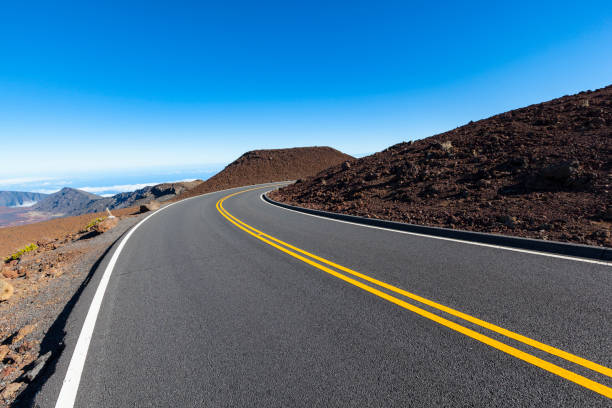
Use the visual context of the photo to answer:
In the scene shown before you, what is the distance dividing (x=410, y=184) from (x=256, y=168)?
4078cm

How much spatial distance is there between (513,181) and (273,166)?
4461cm

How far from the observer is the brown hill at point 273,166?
1786 inches

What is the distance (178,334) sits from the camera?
3275 mm

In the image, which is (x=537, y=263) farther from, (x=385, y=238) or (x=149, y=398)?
(x=149, y=398)

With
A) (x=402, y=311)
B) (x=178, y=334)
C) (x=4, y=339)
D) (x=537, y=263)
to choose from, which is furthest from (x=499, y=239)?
(x=4, y=339)

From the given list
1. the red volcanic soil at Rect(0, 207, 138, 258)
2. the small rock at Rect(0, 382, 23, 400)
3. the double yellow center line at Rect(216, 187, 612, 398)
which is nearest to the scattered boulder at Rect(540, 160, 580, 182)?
the double yellow center line at Rect(216, 187, 612, 398)

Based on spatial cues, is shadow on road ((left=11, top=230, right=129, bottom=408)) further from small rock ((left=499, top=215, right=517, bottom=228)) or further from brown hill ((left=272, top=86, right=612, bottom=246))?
small rock ((left=499, top=215, right=517, bottom=228))

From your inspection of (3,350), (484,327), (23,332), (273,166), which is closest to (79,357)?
(3,350)

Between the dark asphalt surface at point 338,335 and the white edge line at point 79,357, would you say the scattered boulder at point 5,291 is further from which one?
the dark asphalt surface at point 338,335

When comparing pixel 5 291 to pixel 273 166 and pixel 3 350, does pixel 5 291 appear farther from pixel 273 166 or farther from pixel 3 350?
pixel 273 166

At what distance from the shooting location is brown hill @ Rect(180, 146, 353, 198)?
45375mm

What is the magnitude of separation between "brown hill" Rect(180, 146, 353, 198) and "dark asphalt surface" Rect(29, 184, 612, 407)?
128ft

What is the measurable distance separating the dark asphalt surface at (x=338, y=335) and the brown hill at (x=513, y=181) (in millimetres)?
2504

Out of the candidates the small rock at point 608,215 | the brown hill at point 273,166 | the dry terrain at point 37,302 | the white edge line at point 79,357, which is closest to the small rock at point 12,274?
the dry terrain at point 37,302
